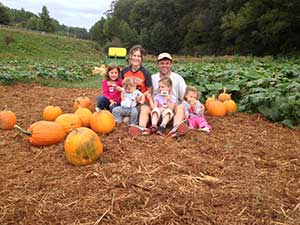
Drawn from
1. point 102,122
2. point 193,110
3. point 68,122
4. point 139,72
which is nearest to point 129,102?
point 139,72

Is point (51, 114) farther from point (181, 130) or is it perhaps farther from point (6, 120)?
point (181, 130)

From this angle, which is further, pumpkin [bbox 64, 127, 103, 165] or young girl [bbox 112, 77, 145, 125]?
young girl [bbox 112, 77, 145, 125]

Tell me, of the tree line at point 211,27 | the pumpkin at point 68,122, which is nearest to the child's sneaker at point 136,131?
the pumpkin at point 68,122

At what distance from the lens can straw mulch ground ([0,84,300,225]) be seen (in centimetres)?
252

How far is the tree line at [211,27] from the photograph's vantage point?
36.9 meters

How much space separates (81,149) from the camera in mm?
3381

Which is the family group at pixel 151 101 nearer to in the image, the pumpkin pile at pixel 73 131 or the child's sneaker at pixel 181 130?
the child's sneaker at pixel 181 130

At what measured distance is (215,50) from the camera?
176 feet

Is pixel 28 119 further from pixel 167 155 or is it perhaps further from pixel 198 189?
pixel 198 189

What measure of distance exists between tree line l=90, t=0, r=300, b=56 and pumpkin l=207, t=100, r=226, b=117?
1169 inches

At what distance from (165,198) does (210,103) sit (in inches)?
134

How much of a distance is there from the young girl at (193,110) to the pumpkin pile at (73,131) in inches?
47.7

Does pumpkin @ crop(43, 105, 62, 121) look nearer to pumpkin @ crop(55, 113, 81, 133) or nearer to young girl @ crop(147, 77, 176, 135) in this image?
pumpkin @ crop(55, 113, 81, 133)

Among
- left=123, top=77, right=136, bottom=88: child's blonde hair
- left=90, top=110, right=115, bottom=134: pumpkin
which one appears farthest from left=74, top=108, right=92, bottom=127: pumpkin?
left=123, top=77, right=136, bottom=88: child's blonde hair
